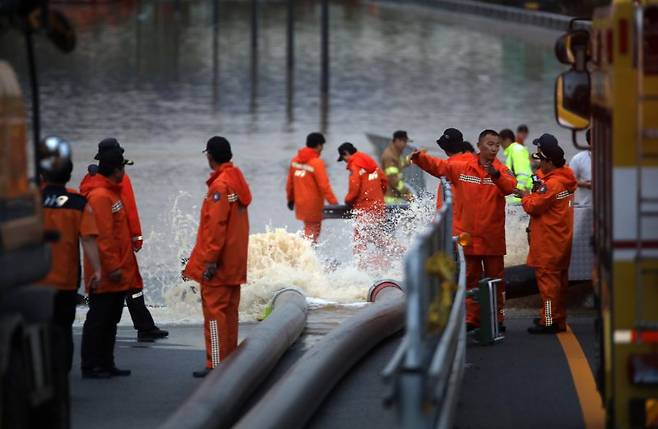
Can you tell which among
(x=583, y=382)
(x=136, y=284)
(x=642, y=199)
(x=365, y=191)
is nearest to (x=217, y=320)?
(x=136, y=284)

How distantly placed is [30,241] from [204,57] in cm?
5969

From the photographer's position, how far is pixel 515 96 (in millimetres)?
50156

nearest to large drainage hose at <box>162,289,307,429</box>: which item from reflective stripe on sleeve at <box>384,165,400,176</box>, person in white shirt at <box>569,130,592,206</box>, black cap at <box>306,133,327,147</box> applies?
person in white shirt at <box>569,130,592,206</box>

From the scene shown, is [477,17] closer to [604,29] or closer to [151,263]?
[151,263]

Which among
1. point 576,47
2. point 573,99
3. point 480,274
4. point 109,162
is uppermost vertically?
point 576,47

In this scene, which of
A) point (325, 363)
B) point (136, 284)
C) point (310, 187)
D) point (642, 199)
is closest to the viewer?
point (642, 199)

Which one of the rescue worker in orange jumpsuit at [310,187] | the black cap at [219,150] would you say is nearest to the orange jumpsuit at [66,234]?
the black cap at [219,150]

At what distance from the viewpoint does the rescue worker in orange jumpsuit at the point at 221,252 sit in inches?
489

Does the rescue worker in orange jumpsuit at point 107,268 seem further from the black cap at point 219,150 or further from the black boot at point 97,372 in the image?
the black cap at point 219,150

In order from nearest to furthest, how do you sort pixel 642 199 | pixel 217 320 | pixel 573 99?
1. pixel 642 199
2. pixel 573 99
3. pixel 217 320

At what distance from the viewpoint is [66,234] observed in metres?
11.7

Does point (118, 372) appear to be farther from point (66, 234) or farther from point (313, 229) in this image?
point (313, 229)

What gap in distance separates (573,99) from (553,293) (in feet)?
14.4

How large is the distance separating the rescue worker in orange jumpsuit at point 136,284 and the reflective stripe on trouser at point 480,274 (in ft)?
8.66
